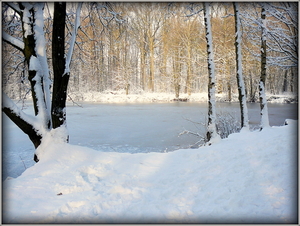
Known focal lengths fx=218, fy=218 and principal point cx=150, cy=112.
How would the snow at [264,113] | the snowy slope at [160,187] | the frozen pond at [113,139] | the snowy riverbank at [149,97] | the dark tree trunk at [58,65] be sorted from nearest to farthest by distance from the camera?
the snowy slope at [160,187] < the dark tree trunk at [58,65] < the frozen pond at [113,139] < the snow at [264,113] < the snowy riverbank at [149,97]

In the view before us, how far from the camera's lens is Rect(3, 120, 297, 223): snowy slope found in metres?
1.99

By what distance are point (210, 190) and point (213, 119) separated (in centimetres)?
362

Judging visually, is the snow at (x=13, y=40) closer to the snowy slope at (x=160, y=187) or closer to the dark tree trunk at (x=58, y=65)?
the dark tree trunk at (x=58, y=65)

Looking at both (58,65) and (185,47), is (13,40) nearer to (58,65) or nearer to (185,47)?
(58,65)

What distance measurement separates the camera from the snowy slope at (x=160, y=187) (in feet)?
6.53

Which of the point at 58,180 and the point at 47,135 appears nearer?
the point at 58,180

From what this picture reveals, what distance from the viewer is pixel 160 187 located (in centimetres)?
258

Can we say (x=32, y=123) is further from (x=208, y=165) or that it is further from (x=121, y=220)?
(x=208, y=165)

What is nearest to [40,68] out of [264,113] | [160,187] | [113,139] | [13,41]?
[13,41]

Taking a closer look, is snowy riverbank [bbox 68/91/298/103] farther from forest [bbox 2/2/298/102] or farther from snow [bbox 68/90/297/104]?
forest [bbox 2/2/298/102]

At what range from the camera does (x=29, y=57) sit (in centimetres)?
396

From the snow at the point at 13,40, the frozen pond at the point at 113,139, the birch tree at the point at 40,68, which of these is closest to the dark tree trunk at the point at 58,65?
the birch tree at the point at 40,68

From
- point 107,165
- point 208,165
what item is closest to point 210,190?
point 208,165

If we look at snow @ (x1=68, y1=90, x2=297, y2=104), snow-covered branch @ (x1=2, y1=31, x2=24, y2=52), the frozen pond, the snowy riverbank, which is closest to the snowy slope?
snow-covered branch @ (x1=2, y1=31, x2=24, y2=52)
